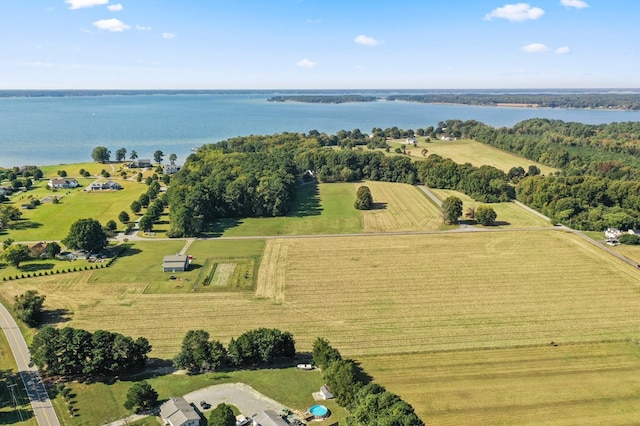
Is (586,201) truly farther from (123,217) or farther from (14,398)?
(14,398)

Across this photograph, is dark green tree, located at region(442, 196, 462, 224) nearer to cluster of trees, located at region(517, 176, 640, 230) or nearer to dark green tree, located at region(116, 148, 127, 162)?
cluster of trees, located at region(517, 176, 640, 230)

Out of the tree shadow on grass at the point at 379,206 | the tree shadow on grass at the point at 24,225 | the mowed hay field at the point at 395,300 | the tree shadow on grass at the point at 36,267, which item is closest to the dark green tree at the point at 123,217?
the tree shadow on grass at the point at 24,225

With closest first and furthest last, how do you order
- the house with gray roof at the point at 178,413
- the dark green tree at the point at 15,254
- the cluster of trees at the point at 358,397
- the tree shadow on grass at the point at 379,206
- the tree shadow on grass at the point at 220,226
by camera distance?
the cluster of trees at the point at 358,397 < the house with gray roof at the point at 178,413 < the dark green tree at the point at 15,254 < the tree shadow on grass at the point at 220,226 < the tree shadow on grass at the point at 379,206

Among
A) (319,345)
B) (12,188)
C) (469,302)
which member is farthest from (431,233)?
(12,188)

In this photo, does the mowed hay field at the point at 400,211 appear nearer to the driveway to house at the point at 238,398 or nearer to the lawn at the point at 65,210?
the driveway to house at the point at 238,398

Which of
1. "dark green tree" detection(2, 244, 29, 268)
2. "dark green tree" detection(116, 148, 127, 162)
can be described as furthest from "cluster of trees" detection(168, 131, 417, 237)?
"dark green tree" detection(116, 148, 127, 162)

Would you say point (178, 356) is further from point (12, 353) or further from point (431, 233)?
point (431, 233)

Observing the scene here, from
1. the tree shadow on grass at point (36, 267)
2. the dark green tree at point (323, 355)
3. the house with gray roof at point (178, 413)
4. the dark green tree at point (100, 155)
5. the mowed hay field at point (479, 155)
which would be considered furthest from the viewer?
the dark green tree at point (100, 155)
